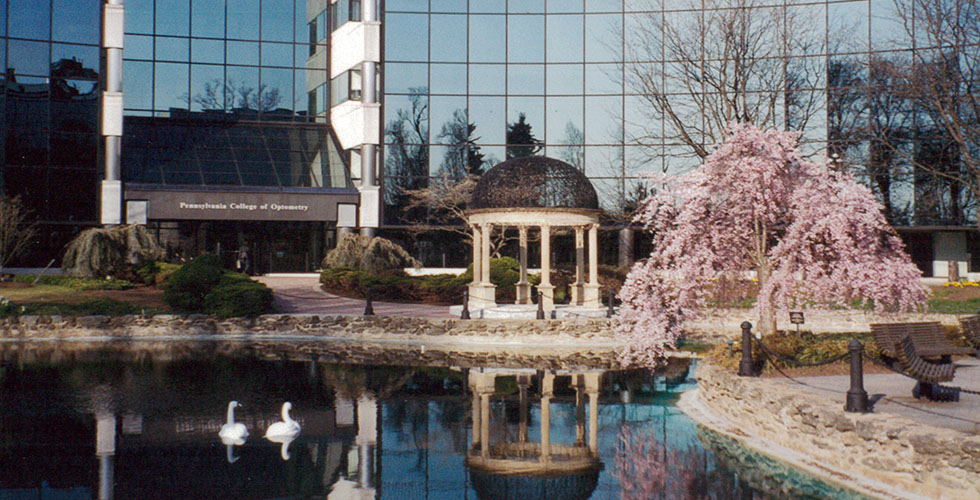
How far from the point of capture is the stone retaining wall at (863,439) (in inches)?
332

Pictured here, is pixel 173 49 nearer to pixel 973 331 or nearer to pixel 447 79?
pixel 447 79

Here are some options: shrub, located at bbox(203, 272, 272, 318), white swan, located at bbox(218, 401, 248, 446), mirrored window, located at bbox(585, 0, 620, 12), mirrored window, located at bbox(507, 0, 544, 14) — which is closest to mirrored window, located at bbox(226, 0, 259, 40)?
mirrored window, located at bbox(507, 0, 544, 14)

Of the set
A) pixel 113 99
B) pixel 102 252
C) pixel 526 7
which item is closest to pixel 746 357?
pixel 102 252

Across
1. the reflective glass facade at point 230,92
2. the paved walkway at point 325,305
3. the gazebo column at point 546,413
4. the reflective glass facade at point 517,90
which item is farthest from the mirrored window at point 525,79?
the gazebo column at point 546,413

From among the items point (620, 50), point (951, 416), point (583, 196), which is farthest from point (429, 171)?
point (951, 416)

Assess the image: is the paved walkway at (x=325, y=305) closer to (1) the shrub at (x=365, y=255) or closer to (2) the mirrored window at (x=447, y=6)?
(1) the shrub at (x=365, y=255)

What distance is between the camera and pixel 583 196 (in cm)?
2556

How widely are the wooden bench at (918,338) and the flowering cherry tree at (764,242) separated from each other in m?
1.12

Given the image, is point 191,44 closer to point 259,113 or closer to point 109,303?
point 259,113

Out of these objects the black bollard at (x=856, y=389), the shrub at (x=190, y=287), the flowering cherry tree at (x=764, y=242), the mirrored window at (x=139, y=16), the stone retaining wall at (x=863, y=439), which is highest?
the mirrored window at (x=139, y=16)

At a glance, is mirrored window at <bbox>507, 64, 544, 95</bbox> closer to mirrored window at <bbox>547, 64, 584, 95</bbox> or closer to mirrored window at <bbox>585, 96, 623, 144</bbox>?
mirrored window at <bbox>547, 64, 584, 95</bbox>

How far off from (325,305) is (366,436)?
17.9m

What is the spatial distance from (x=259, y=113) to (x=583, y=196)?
23.3m

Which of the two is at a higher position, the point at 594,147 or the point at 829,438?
the point at 594,147
